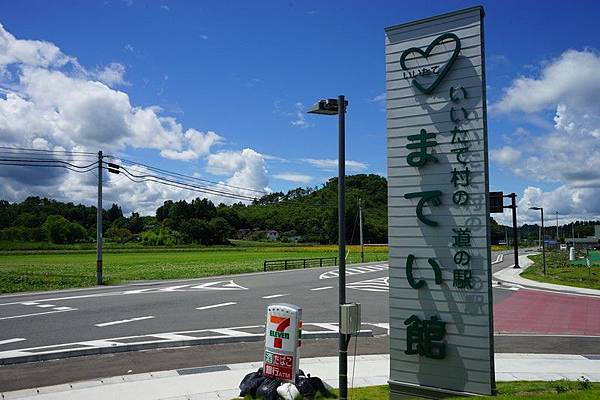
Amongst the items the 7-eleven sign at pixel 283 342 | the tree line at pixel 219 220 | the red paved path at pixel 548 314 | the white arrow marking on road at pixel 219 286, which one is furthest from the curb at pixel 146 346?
the tree line at pixel 219 220

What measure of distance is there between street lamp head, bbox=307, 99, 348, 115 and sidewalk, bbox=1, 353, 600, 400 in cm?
431

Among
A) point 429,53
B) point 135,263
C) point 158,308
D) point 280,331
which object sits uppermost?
point 429,53

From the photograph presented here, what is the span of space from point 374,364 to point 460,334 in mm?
3395

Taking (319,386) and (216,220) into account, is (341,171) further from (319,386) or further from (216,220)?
(216,220)

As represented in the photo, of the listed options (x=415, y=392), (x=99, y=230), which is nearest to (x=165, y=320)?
(x=415, y=392)

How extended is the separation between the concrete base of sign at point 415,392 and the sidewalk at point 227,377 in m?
1.15

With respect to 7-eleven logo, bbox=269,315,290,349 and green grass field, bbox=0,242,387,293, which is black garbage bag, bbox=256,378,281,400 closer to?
7-eleven logo, bbox=269,315,290,349

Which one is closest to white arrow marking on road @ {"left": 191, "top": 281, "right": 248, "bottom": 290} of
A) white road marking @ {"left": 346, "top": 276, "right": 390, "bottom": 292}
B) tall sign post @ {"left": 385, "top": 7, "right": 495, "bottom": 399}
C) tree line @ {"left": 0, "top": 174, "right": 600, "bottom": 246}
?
white road marking @ {"left": 346, "top": 276, "right": 390, "bottom": 292}

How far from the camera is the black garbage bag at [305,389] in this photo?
270 inches

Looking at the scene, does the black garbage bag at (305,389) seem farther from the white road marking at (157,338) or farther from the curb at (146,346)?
the white road marking at (157,338)

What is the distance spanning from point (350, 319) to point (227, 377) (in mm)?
3173

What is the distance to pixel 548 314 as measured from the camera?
55.3 ft

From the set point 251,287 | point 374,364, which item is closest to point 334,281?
point 251,287

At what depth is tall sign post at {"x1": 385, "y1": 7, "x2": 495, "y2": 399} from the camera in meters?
6.53
